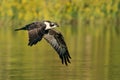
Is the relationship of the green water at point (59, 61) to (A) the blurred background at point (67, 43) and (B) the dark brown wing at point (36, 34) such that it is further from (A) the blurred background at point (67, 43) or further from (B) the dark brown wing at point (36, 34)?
(B) the dark brown wing at point (36, 34)

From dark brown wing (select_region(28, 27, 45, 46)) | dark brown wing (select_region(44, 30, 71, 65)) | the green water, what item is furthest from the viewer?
the green water

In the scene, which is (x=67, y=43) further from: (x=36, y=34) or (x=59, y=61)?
(x=36, y=34)

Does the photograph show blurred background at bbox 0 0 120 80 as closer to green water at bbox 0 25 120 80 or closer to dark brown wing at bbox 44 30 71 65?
green water at bbox 0 25 120 80

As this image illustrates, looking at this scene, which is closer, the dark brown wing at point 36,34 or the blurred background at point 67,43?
the dark brown wing at point 36,34

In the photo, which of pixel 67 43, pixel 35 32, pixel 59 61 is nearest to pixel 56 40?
pixel 35 32

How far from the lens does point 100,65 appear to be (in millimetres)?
29016

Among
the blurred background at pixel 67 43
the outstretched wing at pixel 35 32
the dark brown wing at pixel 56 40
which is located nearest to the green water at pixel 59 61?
the blurred background at pixel 67 43

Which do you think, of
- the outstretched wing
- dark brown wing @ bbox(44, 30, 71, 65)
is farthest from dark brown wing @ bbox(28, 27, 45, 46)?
dark brown wing @ bbox(44, 30, 71, 65)

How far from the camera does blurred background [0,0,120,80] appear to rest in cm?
2681

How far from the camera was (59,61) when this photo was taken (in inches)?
1220

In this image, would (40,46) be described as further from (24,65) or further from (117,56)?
(24,65)

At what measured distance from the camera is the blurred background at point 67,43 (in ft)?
88.0

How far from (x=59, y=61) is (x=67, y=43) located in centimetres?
833

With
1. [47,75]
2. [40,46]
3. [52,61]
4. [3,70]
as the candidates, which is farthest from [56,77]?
[40,46]
